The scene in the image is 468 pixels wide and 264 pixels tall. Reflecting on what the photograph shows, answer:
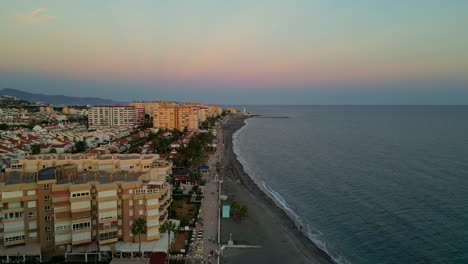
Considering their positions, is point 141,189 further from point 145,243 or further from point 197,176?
point 197,176

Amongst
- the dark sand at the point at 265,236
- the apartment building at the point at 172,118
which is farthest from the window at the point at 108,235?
the apartment building at the point at 172,118

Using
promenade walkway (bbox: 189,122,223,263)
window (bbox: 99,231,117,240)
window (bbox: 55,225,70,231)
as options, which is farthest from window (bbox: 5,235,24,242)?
promenade walkway (bbox: 189,122,223,263)

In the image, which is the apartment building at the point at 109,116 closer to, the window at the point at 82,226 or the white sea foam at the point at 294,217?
the white sea foam at the point at 294,217

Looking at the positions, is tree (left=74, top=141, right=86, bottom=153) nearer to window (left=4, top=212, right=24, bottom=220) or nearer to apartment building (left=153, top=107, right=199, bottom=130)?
apartment building (left=153, top=107, right=199, bottom=130)

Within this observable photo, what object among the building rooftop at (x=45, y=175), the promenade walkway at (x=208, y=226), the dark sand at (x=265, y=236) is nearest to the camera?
the building rooftop at (x=45, y=175)

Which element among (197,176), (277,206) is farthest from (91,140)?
(277,206)

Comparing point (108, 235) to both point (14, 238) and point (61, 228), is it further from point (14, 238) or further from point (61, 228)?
point (14, 238)

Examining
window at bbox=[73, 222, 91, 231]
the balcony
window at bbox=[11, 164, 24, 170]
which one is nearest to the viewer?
window at bbox=[73, 222, 91, 231]
